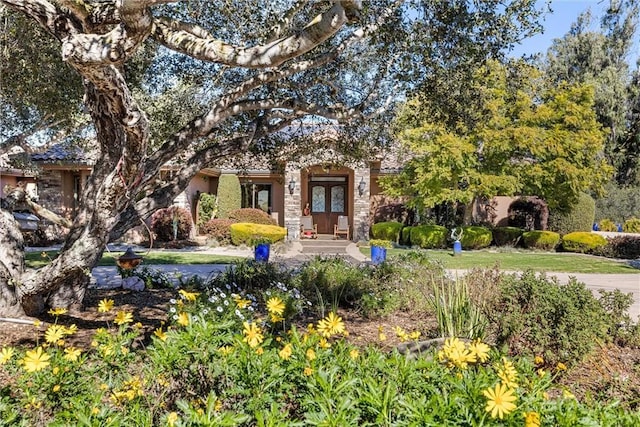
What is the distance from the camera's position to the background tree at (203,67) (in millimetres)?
3514

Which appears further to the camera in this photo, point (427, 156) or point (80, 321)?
point (427, 156)

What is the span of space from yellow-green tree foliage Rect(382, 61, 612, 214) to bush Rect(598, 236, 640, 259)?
8.05ft

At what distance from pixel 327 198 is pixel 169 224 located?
789 cm

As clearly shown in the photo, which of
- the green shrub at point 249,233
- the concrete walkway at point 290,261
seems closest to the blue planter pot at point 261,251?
the concrete walkway at point 290,261

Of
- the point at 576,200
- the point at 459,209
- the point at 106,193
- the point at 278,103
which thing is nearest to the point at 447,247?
the point at 459,209

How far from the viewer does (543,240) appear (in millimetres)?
20109

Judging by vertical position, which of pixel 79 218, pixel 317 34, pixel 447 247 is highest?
pixel 317 34

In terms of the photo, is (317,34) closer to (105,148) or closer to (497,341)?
(105,148)

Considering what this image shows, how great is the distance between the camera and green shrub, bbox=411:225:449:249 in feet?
63.7

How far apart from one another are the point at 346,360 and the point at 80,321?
4177mm

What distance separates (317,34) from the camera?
327 cm

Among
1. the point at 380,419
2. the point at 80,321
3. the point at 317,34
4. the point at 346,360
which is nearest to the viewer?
the point at 380,419

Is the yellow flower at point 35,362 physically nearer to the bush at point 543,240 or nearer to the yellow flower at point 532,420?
the yellow flower at point 532,420

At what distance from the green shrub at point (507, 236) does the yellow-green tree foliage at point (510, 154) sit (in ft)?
5.99
